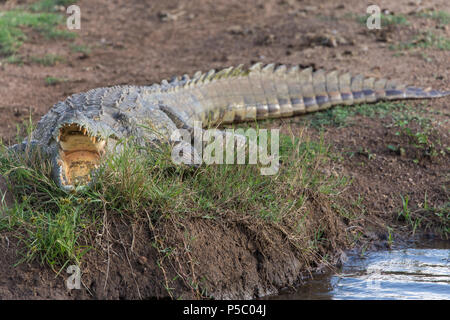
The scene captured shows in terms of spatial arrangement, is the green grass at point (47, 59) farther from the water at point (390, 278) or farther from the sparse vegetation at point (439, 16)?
the water at point (390, 278)

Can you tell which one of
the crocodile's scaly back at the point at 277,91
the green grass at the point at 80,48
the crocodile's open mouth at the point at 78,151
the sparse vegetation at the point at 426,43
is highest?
the sparse vegetation at the point at 426,43

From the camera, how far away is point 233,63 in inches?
306

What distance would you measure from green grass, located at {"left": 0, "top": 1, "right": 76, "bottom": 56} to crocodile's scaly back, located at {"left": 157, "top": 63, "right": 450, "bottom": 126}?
356 cm

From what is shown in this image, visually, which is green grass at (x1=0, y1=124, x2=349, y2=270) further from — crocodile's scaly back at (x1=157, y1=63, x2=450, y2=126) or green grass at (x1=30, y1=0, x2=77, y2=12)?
green grass at (x1=30, y1=0, x2=77, y2=12)

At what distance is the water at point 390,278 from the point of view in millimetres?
4016

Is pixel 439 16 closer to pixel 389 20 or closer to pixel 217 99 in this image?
pixel 389 20

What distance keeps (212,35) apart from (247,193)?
5.34 meters

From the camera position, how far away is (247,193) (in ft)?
14.0

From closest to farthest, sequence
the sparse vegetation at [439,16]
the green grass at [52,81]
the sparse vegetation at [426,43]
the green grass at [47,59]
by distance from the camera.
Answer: the green grass at [52,81] → the sparse vegetation at [426,43] → the green grass at [47,59] → the sparse vegetation at [439,16]

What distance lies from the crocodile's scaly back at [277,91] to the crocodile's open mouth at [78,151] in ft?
6.40

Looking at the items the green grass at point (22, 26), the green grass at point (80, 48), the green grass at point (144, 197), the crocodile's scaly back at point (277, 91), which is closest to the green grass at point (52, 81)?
the green grass at point (80, 48)

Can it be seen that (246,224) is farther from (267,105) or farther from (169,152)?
(267,105)
